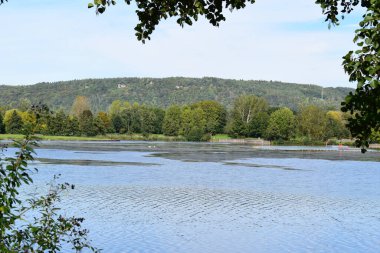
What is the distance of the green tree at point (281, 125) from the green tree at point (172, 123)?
3570 centimetres

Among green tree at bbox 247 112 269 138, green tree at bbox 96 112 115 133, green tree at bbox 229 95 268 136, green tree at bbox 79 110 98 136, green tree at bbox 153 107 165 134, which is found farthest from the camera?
green tree at bbox 153 107 165 134

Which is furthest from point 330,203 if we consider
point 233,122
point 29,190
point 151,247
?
point 233,122

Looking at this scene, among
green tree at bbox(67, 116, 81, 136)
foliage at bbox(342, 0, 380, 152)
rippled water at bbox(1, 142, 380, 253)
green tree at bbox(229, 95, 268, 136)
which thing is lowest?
rippled water at bbox(1, 142, 380, 253)

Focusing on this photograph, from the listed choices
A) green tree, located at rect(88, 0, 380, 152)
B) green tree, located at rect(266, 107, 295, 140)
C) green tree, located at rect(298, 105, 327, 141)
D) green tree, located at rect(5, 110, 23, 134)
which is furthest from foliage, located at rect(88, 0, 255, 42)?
green tree, located at rect(266, 107, 295, 140)

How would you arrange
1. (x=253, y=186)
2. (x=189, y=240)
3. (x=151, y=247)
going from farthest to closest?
(x=253, y=186) → (x=189, y=240) → (x=151, y=247)

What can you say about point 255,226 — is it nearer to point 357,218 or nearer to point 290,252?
point 290,252

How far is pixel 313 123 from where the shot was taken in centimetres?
14950

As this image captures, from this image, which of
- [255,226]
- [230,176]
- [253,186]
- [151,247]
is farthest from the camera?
[230,176]

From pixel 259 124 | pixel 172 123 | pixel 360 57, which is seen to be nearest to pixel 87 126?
pixel 172 123

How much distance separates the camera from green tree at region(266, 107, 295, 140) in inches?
6117

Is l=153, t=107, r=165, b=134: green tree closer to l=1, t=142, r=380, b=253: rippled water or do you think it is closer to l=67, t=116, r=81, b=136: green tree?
l=67, t=116, r=81, b=136: green tree

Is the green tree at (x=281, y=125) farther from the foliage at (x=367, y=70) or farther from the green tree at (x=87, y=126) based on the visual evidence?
the foliage at (x=367, y=70)

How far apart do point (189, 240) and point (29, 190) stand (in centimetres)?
1528

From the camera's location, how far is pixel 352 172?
54312 mm
